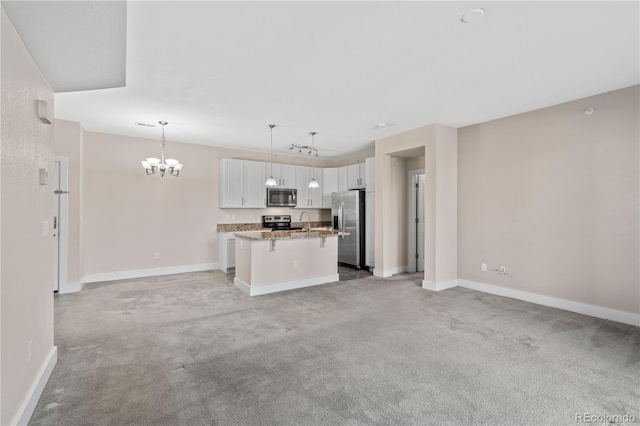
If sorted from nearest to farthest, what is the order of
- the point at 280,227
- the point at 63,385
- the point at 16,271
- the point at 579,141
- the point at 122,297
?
the point at 16,271
the point at 63,385
the point at 579,141
the point at 122,297
the point at 280,227

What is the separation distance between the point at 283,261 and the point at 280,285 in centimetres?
38

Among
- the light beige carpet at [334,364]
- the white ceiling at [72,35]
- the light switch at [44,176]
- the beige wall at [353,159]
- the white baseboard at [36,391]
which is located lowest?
the light beige carpet at [334,364]

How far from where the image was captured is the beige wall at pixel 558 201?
3531 mm

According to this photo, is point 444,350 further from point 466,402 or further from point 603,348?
point 603,348

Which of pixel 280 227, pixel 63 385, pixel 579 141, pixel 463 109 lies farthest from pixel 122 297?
pixel 579 141

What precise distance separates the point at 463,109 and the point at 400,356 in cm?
333

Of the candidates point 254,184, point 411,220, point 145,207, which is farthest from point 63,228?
point 411,220

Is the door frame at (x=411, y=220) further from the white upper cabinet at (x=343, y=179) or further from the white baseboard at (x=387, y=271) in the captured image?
the white upper cabinet at (x=343, y=179)

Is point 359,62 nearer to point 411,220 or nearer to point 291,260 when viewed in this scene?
point 291,260

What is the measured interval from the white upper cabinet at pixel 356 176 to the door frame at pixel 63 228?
5.26 metres

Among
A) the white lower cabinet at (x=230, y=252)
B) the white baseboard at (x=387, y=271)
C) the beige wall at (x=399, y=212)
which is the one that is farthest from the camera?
the white lower cabinet at (x=230, y=252)

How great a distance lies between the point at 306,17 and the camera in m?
2.21

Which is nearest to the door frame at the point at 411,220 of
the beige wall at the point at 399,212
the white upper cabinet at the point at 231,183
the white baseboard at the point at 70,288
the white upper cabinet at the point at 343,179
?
the beige wall at the point at 399,212

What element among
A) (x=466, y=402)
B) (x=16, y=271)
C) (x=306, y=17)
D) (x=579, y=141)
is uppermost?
(x=306, y=17)
